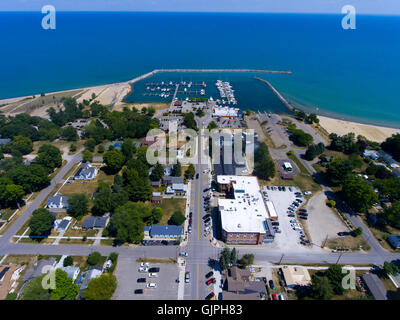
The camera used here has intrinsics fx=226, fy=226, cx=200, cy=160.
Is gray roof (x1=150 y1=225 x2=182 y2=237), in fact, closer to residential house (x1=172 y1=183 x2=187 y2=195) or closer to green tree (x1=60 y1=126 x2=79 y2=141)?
residential house (x1=172 y1=183 x2=187 y2=195)

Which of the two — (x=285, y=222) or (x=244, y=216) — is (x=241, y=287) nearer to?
(x=244, y=216)

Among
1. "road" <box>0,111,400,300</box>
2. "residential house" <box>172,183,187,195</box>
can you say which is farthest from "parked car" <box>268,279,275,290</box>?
"residential house" <box>172,183,187,195</box>

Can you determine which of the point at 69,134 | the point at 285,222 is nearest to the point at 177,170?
the point at 285,222

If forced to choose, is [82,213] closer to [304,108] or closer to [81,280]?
[81,280]

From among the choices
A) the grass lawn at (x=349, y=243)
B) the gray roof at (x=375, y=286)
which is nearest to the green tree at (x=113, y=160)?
the grass lawn at (x=349, y=243)

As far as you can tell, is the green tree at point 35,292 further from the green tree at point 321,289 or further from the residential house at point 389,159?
the residential house at point 389,159

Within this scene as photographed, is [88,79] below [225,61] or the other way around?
below

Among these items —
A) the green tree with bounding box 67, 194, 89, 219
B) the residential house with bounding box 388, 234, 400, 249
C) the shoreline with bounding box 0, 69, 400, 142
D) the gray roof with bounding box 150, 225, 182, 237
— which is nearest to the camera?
the residential house with bounding box 388, 234, 400, 249

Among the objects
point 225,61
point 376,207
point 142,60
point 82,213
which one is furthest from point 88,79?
point 376,207
